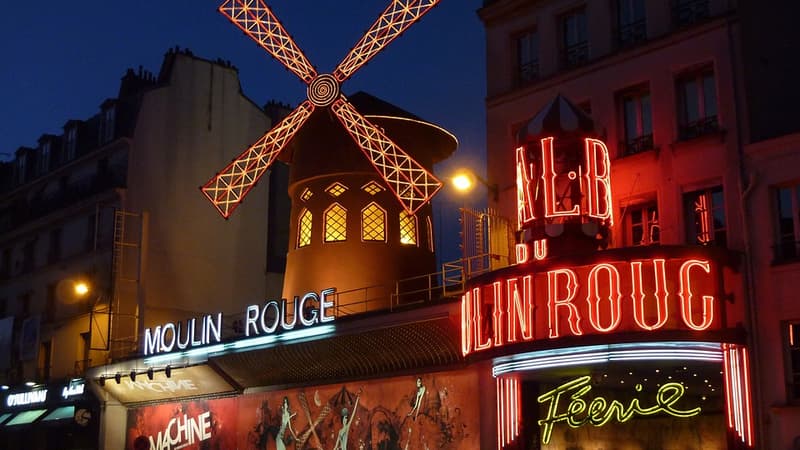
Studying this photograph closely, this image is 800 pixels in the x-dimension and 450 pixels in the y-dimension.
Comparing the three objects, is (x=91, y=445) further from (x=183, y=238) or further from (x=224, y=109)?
(x=224, y=109)

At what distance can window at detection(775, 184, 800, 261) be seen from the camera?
12062 millimetres

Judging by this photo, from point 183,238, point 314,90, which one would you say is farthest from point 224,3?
point 183,238

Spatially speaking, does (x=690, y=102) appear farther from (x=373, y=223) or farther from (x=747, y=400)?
(x=373, y=223)

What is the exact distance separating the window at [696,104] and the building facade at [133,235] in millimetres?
13551

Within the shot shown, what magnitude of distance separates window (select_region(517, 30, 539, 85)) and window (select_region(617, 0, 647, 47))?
4.83 ft

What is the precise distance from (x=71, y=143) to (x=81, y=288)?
558 cm

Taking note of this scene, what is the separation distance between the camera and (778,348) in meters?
11.8

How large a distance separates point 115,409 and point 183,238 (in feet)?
14.4

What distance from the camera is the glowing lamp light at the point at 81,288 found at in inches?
954

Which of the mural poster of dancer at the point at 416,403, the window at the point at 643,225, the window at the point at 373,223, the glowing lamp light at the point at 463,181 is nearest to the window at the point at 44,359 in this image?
the window at the point at 373,223

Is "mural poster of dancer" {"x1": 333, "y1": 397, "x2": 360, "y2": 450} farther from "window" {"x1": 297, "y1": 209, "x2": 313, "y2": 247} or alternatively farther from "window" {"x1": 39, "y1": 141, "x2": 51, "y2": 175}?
"window" {"x1": 39, "y1": 141, "x2": 51, "y2": 175}

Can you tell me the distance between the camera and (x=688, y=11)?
44.2 feet

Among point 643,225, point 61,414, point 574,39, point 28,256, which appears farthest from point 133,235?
point 643,225

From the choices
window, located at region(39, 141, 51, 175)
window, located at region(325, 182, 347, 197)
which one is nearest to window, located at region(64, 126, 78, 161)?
window, located at region(39, 141, 51, 175)
